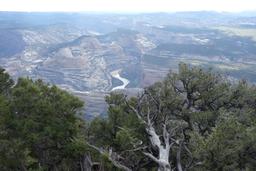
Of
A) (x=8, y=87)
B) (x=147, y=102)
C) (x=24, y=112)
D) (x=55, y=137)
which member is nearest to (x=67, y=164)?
(x=55, y=137)

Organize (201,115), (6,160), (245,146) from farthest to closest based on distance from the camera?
(201,115)
(6,160)
(245,146)

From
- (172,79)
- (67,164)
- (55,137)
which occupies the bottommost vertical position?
(67,164)

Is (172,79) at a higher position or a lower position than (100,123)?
higher

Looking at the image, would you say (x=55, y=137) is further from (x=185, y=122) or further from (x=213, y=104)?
(x=213, y=104)

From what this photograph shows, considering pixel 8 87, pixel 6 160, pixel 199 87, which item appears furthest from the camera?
pixel 8 87

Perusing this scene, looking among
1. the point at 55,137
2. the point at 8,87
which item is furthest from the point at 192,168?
the point at 8,87

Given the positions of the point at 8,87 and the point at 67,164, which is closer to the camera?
the point at 67,164
